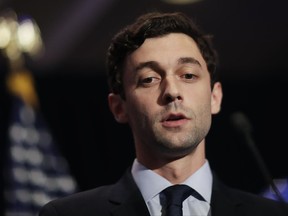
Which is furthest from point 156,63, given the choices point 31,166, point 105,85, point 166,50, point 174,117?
point 105,85

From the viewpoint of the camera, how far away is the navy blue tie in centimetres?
171

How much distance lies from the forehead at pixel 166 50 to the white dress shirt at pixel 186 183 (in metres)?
0.29

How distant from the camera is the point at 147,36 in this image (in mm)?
1905

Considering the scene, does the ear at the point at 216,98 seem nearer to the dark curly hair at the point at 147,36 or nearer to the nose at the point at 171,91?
the dark curly hair at the point at 147,36

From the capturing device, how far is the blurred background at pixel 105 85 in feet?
16.2

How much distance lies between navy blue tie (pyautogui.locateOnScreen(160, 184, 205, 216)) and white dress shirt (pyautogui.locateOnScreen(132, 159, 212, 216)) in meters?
0.01

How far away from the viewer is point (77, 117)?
198 inches

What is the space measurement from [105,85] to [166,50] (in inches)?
129

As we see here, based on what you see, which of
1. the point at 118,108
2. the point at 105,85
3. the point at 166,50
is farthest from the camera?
the point at 105,85

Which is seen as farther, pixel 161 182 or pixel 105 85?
pixel 105 85

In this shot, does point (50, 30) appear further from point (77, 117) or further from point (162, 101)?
point (162, 101)

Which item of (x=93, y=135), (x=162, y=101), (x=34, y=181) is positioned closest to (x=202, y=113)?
(x=162, y=101)

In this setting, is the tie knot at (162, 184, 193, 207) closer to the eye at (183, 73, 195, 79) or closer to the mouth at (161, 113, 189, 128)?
the mouth at (161, 113, 189, 128)

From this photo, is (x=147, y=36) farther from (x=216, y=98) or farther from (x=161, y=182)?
(x=161, y=182)
